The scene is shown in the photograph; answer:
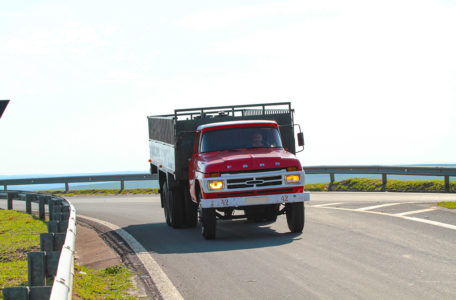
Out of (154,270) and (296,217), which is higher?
(296,217)

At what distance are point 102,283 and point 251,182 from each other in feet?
14.3

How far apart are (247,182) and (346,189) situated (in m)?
17.3

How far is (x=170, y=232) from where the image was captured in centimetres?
1412

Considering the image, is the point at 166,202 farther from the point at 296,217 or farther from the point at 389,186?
the point at 389,186

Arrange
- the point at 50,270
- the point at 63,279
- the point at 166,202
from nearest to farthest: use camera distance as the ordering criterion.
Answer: the point at 63,279 < the point at 50,270 < the point at 166,202

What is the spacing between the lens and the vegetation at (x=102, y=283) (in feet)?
24.9

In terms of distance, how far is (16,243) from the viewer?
13.3 meters

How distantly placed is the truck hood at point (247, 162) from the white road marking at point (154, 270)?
1899 millimetres

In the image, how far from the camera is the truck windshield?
519 inches

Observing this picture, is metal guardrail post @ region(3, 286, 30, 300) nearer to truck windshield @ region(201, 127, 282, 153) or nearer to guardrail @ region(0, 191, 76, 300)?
guardrail @ region(0, 191, 76, 300)

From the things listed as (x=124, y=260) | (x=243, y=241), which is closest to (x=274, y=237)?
(x=243, y=241)

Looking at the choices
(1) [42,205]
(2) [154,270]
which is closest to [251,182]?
(2) [154,270]

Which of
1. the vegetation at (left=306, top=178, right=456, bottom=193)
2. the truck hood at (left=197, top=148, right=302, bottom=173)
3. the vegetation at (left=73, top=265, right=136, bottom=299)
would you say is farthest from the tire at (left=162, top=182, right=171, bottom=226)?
the vegetation at (left=306, top=178, right=456, bottom=193)

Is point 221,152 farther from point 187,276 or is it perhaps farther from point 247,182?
point 187,276
